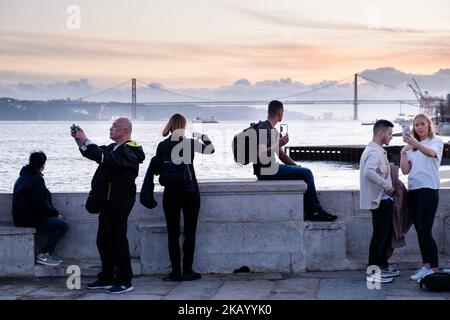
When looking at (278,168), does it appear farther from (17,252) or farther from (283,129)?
(17,252)

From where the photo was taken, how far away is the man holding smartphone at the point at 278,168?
7.95 metres

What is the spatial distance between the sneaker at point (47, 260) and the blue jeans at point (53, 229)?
0.15ft

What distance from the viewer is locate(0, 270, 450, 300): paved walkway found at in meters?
6.88

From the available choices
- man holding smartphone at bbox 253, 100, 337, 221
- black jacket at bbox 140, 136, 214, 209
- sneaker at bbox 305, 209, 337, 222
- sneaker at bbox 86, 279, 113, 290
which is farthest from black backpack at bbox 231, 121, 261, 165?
sneaker at bbox 86, 279, 113, 290

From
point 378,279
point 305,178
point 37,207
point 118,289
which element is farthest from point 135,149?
point 378,279

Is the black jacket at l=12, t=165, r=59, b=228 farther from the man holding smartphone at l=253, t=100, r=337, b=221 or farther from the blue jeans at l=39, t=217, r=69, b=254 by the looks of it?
the man holding smartphone at l=253, t=100, r=337, b=221

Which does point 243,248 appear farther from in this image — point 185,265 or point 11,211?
point 11,211

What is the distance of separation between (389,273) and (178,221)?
2173 millimetres

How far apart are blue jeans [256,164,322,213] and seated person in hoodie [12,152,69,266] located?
2.26 m

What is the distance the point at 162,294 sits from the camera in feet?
23.1

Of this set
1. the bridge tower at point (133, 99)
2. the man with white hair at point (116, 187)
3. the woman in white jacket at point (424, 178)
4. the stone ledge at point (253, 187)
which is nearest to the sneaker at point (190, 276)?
the man with white hair at point (116, 187)

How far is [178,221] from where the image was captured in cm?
757
